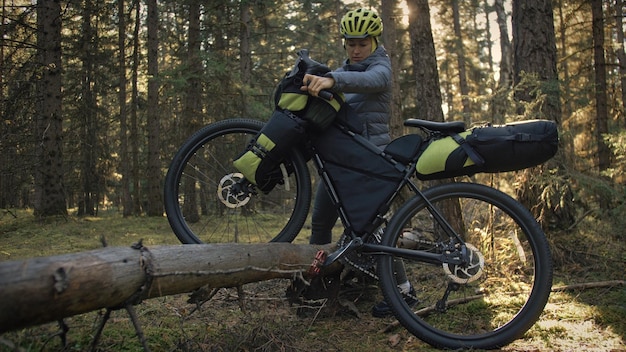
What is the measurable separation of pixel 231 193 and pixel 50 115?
347 inches

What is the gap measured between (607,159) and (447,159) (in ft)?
30.9

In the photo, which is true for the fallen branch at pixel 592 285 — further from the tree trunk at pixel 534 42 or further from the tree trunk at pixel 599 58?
the tree trunk at pixel 599 58

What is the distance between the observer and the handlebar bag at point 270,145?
333 cm

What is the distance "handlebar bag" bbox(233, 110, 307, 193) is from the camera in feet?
10.9

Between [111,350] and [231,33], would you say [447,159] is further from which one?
[231,33]

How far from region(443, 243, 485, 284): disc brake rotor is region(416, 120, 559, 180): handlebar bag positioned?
0.62 meters

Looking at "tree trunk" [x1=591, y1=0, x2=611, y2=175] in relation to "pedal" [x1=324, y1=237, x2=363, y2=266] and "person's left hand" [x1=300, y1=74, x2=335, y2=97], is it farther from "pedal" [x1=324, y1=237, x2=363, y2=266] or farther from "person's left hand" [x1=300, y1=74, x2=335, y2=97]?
"person's left hand" [x1=300, y1=74, x2=335, y2=97]

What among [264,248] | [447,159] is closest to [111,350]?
[264,248]

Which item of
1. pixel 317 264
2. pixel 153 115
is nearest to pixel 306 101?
pixel 317 264

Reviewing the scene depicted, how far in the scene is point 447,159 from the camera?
125 inches

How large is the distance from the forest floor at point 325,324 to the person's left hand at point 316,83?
1542mm

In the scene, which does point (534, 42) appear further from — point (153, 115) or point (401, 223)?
point (153, 115)

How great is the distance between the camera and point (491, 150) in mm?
3070

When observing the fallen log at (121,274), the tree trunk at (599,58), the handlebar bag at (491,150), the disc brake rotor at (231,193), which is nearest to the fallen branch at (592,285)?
the handlebar bag at (491,150)
